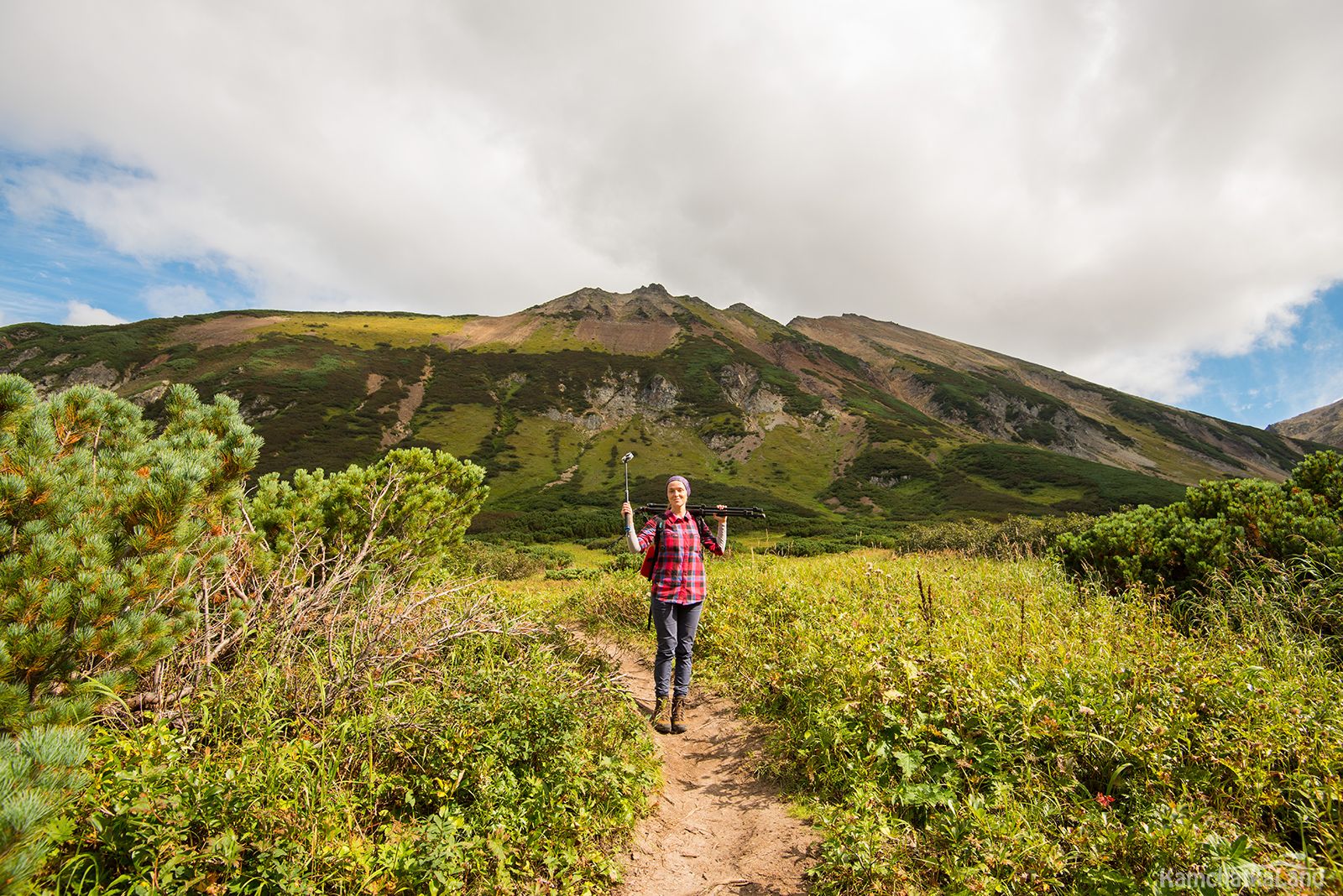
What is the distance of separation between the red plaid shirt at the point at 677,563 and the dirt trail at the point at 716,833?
5.11ft

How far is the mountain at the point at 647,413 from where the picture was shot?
7619 cm

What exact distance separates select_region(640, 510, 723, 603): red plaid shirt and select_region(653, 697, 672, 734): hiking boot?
1.25 metres

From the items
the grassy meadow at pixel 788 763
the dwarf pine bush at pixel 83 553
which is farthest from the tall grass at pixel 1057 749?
the dwarf pine bush at pixel 83 553

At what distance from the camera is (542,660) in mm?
5871

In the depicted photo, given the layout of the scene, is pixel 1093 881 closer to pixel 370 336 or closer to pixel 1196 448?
pixel 370 336

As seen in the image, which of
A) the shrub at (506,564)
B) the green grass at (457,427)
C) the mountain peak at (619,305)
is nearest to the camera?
the shrub at (506,564)

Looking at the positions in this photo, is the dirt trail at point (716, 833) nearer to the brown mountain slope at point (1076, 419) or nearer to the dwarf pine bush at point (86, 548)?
the dwarf pine bush at point (86, 548)

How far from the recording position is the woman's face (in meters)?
6.31

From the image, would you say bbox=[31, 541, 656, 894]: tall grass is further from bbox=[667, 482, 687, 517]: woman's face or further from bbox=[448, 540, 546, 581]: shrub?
bbox=[448, 540, 546, 581]: shrub

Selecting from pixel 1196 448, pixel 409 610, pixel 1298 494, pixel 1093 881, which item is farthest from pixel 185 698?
pixel 1196 448

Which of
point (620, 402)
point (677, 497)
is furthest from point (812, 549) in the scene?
point (620, 402)

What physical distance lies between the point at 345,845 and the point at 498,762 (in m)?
1.23

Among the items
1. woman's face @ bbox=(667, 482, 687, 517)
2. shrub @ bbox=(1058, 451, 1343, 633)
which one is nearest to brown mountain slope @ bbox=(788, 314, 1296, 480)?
shrub @ bbox=(1058, 451, 1343, 633)

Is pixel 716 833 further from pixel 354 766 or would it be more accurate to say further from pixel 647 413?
pixel 647 413
